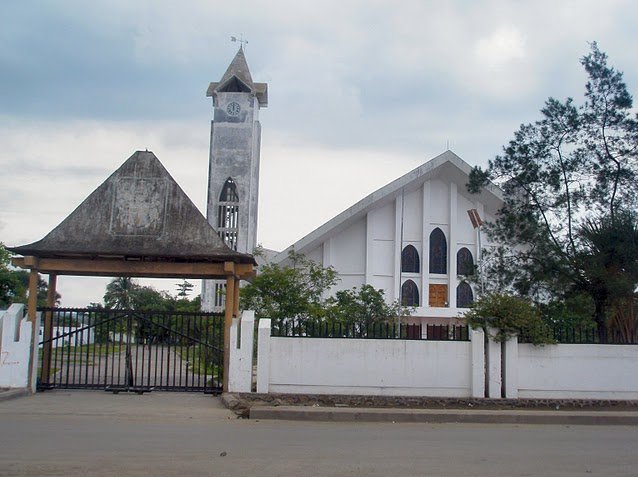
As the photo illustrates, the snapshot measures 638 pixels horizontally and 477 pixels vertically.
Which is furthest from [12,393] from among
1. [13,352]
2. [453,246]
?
[453,246]

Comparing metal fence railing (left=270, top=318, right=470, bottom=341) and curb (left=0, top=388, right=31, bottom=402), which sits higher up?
metal fence railing (left=270, top=318, right=470, bottom=341)

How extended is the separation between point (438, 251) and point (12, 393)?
2920 cm

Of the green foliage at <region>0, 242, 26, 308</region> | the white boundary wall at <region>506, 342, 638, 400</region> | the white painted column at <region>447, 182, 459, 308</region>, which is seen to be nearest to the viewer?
the white boundary wall at <region>506, 342, 638, 400</region>

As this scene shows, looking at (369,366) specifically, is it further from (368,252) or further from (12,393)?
(368,252)

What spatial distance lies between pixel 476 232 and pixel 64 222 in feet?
91.6

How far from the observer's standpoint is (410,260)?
135 ft

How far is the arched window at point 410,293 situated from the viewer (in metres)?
→ 40.5

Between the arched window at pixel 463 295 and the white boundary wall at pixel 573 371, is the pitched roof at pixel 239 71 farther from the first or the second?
the white boundary wall at pixel 573 371

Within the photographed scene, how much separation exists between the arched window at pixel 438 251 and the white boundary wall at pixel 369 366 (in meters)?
25.4

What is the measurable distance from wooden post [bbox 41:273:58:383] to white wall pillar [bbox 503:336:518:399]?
9.82m

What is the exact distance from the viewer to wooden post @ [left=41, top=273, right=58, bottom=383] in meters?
16.8

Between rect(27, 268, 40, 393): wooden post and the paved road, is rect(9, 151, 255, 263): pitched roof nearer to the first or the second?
rect(27, 268, 40, 393): wooden post

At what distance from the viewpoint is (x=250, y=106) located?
183 ft

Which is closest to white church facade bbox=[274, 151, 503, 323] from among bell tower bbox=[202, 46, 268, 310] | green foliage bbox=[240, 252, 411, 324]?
green foliage bbox=[240, 252, 411, 324]
